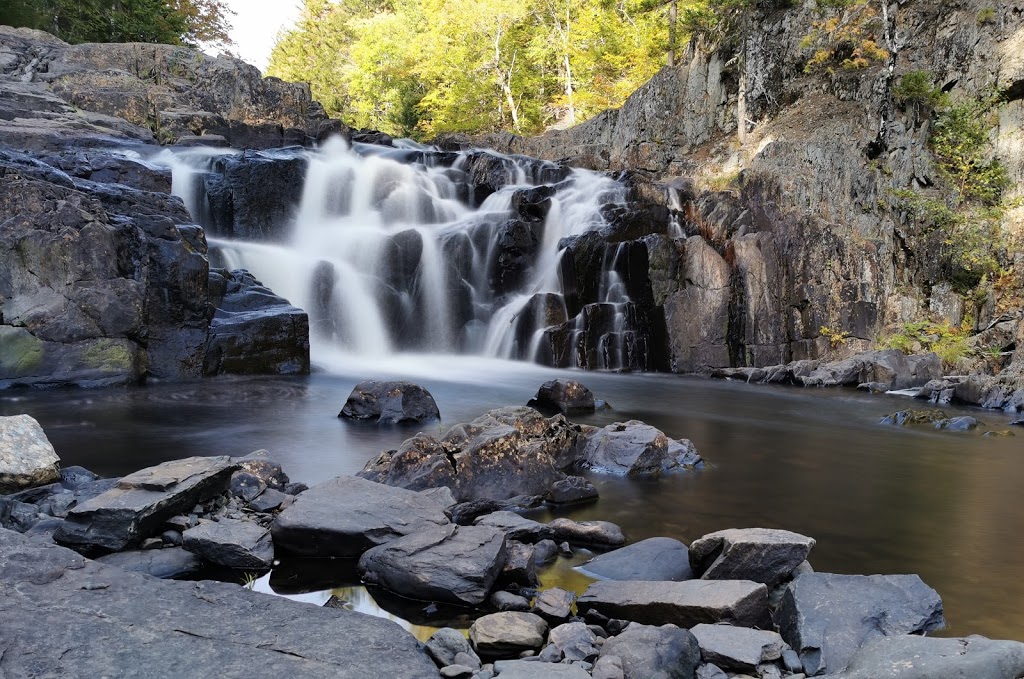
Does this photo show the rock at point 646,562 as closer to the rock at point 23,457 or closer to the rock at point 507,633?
the rock at point 507,633

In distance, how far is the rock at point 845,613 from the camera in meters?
2.99

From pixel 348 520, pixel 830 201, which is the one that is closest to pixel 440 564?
pixel 348 520

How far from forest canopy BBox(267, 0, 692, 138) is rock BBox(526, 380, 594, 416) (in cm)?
2034

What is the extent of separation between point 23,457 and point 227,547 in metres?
2.13

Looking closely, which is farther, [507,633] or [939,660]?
[507,633]

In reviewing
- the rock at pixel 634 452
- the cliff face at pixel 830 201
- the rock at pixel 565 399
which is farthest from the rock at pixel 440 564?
the cliff face at pixel 830 201

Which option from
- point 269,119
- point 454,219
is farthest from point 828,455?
point 269,119

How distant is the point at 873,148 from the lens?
18.6 m

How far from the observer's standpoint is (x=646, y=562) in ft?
13.3

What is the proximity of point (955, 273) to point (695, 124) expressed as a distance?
1019 cm

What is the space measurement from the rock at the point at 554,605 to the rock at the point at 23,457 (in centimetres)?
372

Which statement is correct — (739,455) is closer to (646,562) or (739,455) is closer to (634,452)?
(634,452)

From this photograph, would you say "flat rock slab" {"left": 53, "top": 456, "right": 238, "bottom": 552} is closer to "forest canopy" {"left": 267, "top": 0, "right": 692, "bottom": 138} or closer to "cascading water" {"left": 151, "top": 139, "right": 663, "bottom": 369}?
"cascading water" {"left": 151, "top": 139, "right": 663, "bottom": 369}

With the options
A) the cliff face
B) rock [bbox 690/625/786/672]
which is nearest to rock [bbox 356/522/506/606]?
rock [bbox 690/625/786/672]
